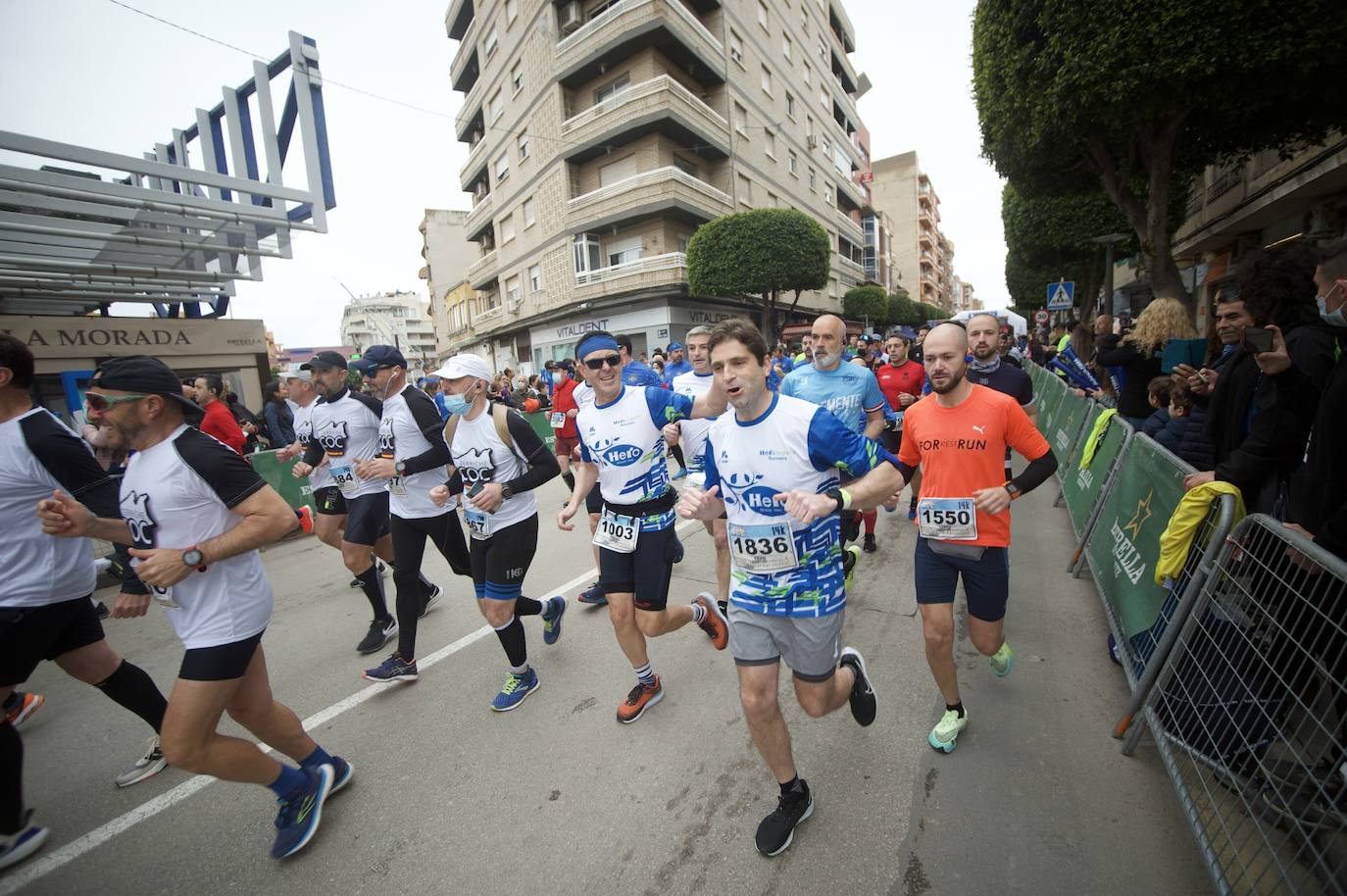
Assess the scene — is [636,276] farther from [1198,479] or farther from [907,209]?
[907,209]

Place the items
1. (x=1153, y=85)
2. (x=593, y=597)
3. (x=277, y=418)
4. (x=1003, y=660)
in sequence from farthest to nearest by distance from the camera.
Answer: (x=277, y=418) < (x=1153, y=85) < (x=593, y=597) < (x=1003, y=660)

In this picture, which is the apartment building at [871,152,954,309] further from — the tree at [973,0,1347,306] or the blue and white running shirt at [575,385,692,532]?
the blue and white running shirt at [575,385,692,532]

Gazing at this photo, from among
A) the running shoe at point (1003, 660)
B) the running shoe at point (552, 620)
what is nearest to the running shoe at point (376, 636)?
the running shoe at point (552, 620)

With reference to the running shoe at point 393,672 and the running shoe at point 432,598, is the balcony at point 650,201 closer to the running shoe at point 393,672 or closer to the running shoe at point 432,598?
the running shoe at point 432,598

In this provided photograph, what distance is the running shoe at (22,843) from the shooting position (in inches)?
96.4

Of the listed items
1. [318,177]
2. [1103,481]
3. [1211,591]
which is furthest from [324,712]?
[318,177]

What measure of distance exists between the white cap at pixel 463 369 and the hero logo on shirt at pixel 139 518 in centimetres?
143

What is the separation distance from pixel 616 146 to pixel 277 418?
59.3ft

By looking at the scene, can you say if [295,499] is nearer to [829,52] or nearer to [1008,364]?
[1008,364]

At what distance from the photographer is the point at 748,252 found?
20719mm

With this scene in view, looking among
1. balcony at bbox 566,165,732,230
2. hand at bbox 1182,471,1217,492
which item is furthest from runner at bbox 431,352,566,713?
balcony at bbox 566,165,732,230

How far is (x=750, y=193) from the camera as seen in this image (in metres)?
26.0

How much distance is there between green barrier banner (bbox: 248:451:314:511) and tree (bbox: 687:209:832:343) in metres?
16.2

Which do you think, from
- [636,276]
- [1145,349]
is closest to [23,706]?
[1145,349]
